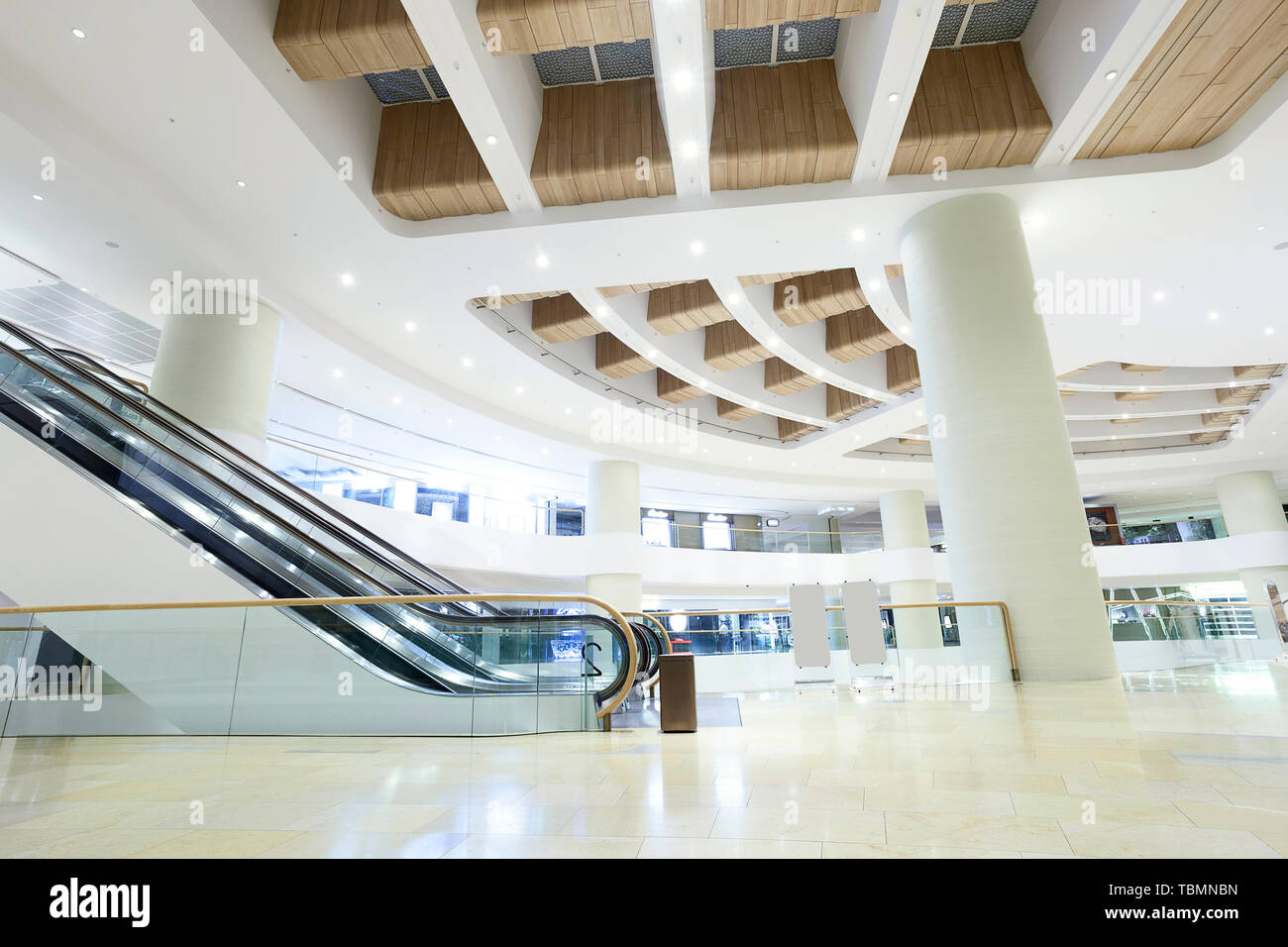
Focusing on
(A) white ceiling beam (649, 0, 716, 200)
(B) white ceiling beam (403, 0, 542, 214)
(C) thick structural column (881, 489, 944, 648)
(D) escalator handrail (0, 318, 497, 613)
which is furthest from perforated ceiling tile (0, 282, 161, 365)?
(C) thick structural column (881, 489, 944, 648)

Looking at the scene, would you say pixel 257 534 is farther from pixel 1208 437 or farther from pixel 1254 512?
pixel 1254 512

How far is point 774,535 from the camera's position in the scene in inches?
812

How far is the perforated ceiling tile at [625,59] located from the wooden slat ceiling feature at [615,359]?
5.38 metres

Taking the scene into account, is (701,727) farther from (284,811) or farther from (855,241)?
(855,241)

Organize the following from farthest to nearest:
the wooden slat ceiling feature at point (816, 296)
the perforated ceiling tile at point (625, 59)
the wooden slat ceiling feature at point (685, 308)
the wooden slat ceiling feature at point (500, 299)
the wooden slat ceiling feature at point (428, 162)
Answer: the wooden slat ceiling feature at point (685, 308), the wooden slat ceiling feature at point (816, 296), the wooden slat ceiling feature at point (500, 299), the wooden slat ceiling feature at point (428, 162), the perforated ceiling tile at point (625, 59)

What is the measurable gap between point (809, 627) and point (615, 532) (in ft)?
27.0

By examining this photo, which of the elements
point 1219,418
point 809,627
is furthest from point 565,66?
point 1219,418

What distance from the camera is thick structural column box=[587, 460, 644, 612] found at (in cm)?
1570

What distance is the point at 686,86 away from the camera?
591 cm

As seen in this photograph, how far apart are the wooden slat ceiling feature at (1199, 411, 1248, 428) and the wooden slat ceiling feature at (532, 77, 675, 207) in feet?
53.1

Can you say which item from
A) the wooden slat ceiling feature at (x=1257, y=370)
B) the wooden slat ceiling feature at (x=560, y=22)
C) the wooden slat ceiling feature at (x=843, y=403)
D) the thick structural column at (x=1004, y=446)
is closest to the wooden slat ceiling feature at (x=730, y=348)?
the wooden slat ceiling feature at (x=843, y=403)

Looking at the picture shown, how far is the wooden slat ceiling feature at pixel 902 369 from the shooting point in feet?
43.2

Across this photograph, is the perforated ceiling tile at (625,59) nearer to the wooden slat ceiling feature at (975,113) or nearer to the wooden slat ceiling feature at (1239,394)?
the wooden slat ceiling feature at (975,113)

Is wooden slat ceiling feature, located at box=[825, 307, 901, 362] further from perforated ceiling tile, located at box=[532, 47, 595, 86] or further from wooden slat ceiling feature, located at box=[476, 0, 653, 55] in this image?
wooden slat ceiling feature, located at box=[476, 0, 653, 55]
